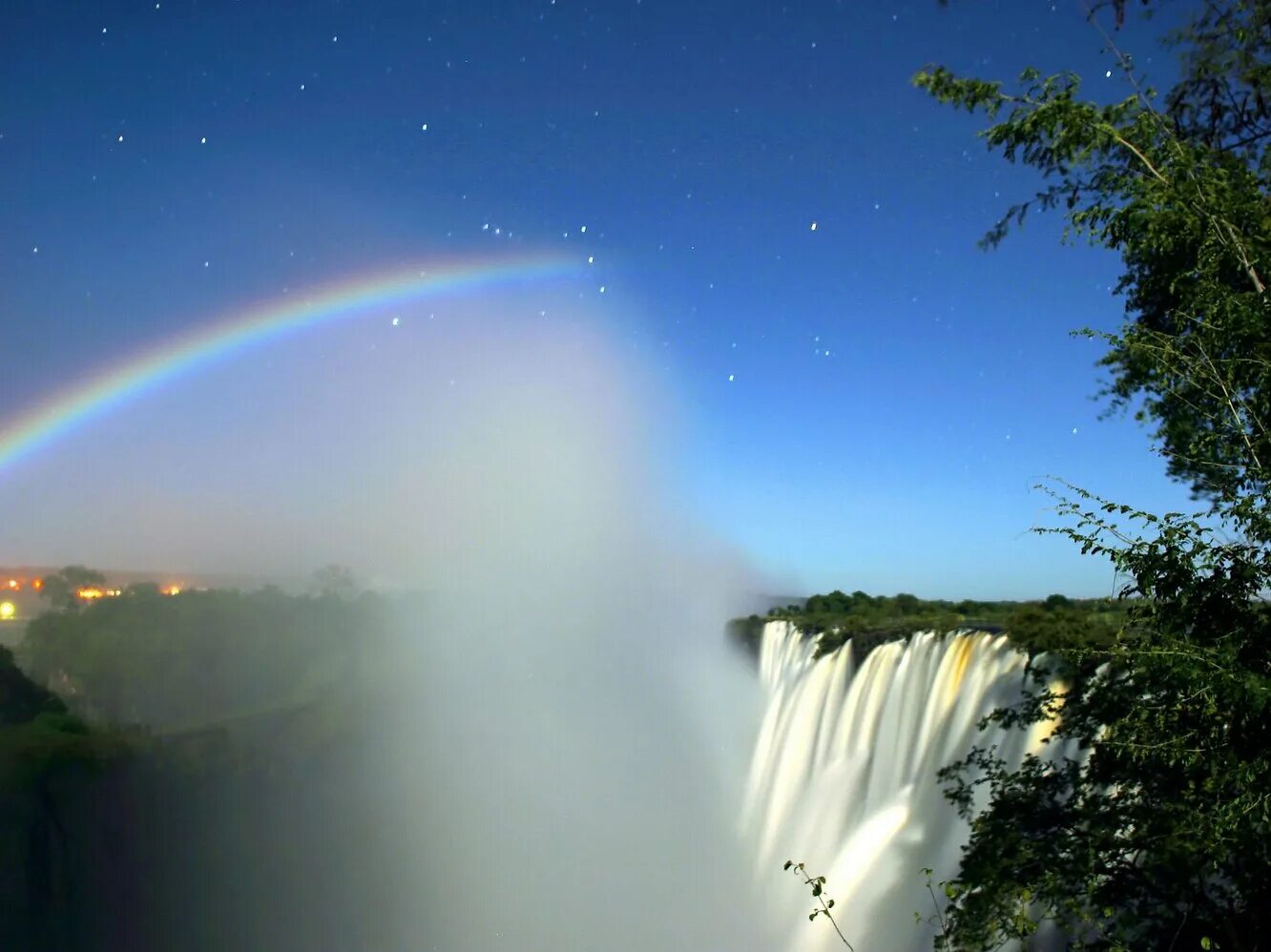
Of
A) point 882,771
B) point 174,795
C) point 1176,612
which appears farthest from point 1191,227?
point 174,795

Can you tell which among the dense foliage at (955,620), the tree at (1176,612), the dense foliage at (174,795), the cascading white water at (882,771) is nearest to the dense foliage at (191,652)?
the dense foliage at (174,795)

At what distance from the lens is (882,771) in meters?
19.8

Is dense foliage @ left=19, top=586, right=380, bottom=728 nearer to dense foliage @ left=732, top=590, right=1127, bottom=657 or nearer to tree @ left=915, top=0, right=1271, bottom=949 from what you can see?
dense foliage @ left=732, top=590, right=1127, bottom=657

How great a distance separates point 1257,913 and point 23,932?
43850 mm

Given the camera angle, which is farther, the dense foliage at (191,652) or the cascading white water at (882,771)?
the dense foliage at (191,652)

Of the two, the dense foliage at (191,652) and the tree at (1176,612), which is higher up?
the dense foliage at (191,652)

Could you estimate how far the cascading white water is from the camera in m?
16.5

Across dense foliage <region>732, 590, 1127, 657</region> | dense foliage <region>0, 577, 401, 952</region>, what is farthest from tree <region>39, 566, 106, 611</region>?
dense foliage <region>732, 590, 1127, 657</region>

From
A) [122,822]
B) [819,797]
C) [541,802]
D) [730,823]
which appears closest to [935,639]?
[819,797]

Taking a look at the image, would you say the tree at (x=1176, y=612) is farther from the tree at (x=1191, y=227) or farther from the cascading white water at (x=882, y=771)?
the cascading white water at (x=882, y=771)

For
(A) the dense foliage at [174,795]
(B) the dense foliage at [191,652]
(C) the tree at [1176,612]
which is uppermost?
(B) the dense foliage at [191,652]

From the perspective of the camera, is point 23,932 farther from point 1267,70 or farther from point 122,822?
point 1267,70

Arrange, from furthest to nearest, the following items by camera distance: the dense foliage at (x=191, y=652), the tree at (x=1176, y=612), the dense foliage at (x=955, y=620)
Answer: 1. the dense foliage at (x=191, y=652)
2. the dense foliage at (x=955, y=620)
3. the tree at (x=1176, y=612)

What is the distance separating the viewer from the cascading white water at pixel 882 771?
1648 centimetres
